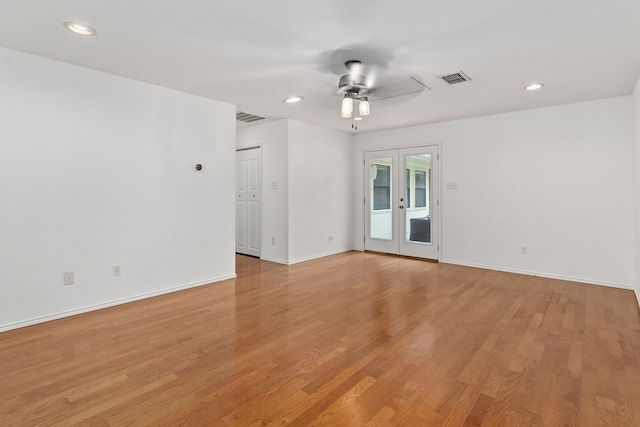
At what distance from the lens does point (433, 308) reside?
11.3 feet

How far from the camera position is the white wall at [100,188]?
9.68 ft

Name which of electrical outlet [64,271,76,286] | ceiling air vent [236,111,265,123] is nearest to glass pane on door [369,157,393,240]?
ceiling air vent [236,111,265,123]

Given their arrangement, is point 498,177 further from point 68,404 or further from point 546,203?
point 68,404

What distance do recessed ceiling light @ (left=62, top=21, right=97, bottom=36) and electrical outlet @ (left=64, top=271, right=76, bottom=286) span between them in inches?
85.8

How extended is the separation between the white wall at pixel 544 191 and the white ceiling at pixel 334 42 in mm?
609

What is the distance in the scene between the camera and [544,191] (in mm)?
4730

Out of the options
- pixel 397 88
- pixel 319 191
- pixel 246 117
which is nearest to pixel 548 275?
pixel 397 88

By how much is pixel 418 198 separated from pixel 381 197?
0.78m

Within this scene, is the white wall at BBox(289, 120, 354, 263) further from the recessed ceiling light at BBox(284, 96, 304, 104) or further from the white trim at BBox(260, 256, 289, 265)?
the recessed ceiling light at BBox(284, 96, 304, 104)

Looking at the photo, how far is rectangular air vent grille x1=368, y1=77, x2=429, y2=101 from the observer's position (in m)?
3.23

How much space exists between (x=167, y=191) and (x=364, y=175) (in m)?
3.96

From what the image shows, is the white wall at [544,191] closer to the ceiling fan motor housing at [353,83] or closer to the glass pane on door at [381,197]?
the glass pane on door at [381,197]

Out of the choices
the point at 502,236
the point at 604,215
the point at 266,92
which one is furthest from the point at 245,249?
the point at 604,215

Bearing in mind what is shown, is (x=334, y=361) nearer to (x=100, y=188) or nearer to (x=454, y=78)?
(x=100, y=188)
